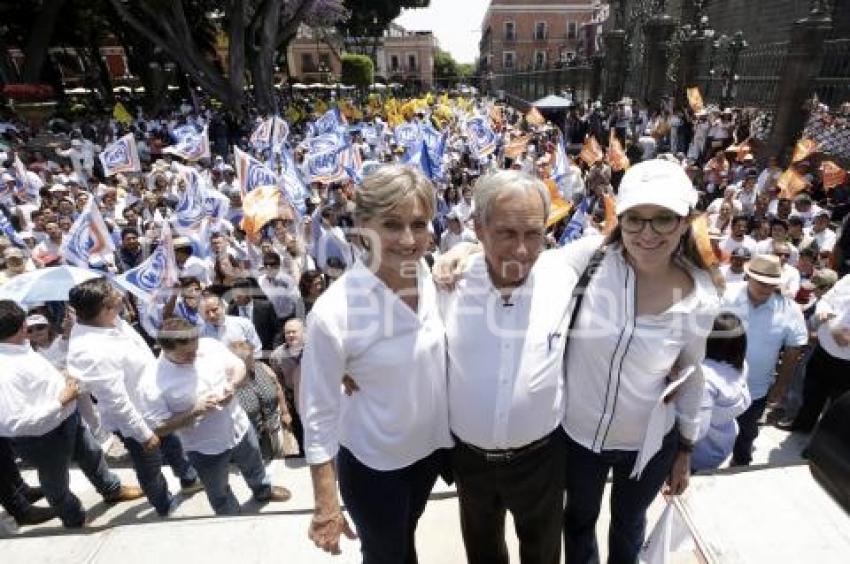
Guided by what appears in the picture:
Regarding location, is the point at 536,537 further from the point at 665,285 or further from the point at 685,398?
the point at 665,285

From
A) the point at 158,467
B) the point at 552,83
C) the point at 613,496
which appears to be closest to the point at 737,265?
the point at 613,496

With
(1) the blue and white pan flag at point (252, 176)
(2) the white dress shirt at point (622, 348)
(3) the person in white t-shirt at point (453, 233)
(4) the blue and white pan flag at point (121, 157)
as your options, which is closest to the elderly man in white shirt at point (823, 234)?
(3) the person in white t-shirt at point (453, 233)

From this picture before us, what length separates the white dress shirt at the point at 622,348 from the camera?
Answer: 177cm

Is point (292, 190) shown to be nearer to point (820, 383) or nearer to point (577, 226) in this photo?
point (577, 226)

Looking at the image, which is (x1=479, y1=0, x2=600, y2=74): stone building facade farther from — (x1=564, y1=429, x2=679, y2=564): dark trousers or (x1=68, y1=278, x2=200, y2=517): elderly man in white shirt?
(x1=564, y1=429, x2=679, y2=564): dark trousers

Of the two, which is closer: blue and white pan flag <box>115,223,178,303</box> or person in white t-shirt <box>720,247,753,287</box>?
blue and white pan flag <box>115,223,178,303</box>

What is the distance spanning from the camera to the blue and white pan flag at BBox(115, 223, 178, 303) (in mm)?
4535

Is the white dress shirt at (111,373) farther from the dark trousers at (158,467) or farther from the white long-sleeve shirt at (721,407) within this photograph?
the white long-sleeve shirt at (721,407)

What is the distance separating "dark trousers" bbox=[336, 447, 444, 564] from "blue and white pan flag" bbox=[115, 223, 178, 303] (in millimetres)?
3385

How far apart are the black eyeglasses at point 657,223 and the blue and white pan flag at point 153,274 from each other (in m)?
4.16

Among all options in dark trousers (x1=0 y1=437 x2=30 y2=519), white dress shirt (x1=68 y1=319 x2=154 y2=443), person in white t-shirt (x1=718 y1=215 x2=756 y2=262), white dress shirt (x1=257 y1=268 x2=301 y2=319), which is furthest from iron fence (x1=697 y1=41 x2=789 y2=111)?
dark trousers (x1=0 y1=437 x2=30 y2=519)

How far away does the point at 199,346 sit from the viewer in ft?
10.5

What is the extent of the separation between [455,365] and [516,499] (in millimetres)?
576

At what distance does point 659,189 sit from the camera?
5.28ft
